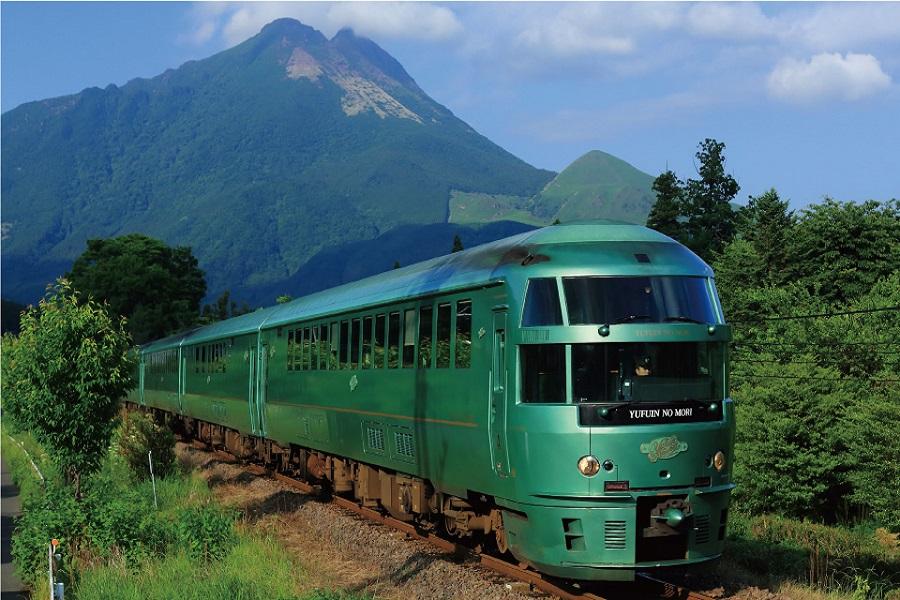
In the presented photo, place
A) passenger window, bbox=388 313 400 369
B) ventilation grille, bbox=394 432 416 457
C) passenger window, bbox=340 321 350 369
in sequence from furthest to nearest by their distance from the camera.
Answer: passenger window, bbox=340 321 350 369 → passenger window, bbox=388 313 400 369 → ventilation grille, bbox=394 432 416 457

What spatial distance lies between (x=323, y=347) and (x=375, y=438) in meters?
3.15

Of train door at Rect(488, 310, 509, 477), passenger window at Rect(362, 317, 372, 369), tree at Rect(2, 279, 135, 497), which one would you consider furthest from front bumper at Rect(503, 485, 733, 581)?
tree at Rect(2, 279, 135, 497)

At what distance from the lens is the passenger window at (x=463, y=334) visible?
489 inches

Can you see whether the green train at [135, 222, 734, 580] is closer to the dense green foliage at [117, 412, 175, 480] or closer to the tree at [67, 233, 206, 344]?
the dense green foliage at [117, 412, 175, 480]

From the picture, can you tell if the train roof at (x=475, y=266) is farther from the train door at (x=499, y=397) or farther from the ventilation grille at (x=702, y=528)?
the ventilation grille at (x=702, y=528)

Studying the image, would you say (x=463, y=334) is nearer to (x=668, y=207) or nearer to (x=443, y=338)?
(x=443, y=338)

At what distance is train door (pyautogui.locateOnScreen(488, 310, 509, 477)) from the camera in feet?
37.6

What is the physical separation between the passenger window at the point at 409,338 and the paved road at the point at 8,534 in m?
6.15

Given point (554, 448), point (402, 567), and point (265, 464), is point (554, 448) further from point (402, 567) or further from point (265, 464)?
point (265, 464)

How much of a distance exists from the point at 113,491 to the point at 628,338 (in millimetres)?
14862

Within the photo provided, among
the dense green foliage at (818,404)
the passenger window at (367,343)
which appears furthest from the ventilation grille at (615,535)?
the dense green foliage at (818,404)

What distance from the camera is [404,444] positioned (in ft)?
48.6

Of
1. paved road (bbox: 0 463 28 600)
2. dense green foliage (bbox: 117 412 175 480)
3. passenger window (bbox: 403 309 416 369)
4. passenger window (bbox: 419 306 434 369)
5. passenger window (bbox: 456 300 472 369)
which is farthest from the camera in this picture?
dense green foliage (bbox: 117 412 175 480)

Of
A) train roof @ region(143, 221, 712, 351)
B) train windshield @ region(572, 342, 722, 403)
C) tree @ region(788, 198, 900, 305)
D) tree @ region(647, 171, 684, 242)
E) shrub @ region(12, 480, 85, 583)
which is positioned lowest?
shrub @ region(12, 480, 85, 583)
